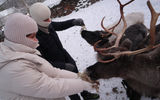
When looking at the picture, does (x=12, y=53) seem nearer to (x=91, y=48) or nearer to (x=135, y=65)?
(x=135, y=65)

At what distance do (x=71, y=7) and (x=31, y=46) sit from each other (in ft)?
33.0

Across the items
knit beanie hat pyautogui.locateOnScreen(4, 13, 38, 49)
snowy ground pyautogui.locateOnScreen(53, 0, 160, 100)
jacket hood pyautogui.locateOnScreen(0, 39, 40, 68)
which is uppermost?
knit beanie hat pyautogui.locateOnScreen(4, 13, 38, 49)

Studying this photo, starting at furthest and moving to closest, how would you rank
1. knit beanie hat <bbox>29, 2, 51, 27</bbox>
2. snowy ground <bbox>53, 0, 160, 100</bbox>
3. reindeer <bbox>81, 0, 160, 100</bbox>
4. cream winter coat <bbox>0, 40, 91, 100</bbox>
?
snowy ground <bbox>53, 0, 160, 100</bbox> → knit beanie hat <bbox>29, 2, 51, 27</bbox> → reindeer <bbox>81, 0, 160, 100</bbox> → cream winter coat <bbox>0, 40, 91, 100</bbox>

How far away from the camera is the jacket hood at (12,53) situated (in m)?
1.46

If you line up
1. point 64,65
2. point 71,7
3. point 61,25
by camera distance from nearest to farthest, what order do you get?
point 64,65 < point 61,25 < point 71,7

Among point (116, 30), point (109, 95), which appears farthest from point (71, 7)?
point (109, 95)

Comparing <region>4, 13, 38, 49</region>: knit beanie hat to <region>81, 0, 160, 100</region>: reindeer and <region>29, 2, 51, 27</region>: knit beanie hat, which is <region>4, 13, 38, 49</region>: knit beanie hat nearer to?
<region>29, 2, 51, 27</region>: knit beanie hat

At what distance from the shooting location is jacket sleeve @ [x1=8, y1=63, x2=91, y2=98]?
4.77ft

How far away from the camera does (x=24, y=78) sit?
1474 millimetres

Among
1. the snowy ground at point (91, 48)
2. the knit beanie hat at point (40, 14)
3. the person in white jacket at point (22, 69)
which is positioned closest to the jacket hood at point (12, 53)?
the person in white jacket at point (22, 69)

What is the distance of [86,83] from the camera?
1.93 meters

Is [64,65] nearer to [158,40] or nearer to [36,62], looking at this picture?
[36,62]

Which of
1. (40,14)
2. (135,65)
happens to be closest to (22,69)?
(40,14)

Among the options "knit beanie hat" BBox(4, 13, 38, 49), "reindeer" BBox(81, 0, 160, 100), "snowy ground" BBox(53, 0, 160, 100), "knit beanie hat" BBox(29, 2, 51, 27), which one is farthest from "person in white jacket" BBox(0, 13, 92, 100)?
"snowy ground" BBox(53, 0, 160, 100)
